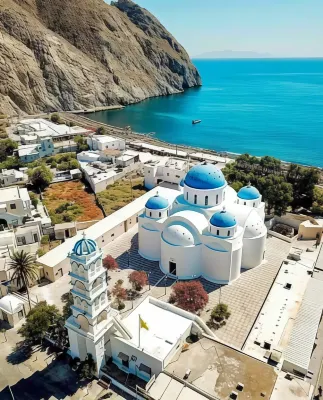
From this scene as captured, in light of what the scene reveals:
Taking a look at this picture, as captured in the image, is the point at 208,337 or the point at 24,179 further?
the point at 24,179

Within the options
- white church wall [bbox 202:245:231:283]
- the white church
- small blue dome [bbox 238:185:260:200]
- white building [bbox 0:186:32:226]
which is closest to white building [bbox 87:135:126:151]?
white building [bbox 0:186:32:226]

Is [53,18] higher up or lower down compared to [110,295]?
higher up

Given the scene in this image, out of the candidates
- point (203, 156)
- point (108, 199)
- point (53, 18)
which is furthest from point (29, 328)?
point (53, 18)

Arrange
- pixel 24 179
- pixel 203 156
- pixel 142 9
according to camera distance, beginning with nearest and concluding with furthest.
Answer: pixel 24 179 → pixel 203 156 → pixel 142 9

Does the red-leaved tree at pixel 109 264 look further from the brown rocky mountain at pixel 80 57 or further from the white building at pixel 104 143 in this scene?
the brown rocky mountain at pixel 80 57

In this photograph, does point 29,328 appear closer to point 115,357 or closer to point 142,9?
point 115,357

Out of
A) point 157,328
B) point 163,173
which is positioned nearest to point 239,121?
point 163,173
